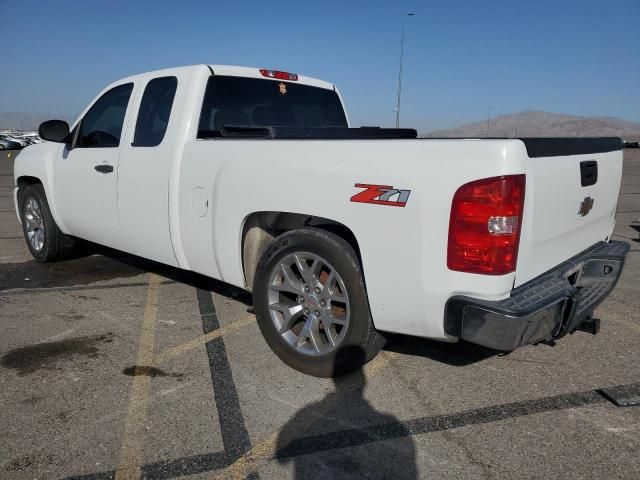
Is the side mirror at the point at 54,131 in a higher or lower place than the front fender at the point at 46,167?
higher

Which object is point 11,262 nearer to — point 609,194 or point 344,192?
point 344,192

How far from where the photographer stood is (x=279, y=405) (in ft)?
9.68

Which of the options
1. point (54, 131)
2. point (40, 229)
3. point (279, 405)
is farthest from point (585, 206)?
point (40, 229)

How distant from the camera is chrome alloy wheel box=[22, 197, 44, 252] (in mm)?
5914

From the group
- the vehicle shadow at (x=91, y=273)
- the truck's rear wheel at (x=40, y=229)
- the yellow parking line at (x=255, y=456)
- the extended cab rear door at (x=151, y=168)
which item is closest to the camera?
the yellow parking line at (x=255, y=456)

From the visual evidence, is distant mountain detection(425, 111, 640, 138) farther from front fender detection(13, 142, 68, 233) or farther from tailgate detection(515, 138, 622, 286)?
front fender detection(13, 142, 68, 233)

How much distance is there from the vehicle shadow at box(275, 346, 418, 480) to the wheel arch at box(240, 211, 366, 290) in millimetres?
750

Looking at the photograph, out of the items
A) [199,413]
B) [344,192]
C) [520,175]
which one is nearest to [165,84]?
[344,192]

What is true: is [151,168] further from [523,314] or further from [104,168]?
[523,314]

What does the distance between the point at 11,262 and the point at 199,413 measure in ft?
14.8

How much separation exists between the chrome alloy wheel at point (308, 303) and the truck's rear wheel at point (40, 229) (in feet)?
11.6

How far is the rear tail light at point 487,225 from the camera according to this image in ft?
7.82

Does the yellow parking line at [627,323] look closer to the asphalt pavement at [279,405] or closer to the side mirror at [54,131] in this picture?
the asphalt pavement at [279,405]

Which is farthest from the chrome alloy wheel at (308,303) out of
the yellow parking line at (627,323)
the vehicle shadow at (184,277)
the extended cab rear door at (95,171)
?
the yellow parking line at (627,323)
